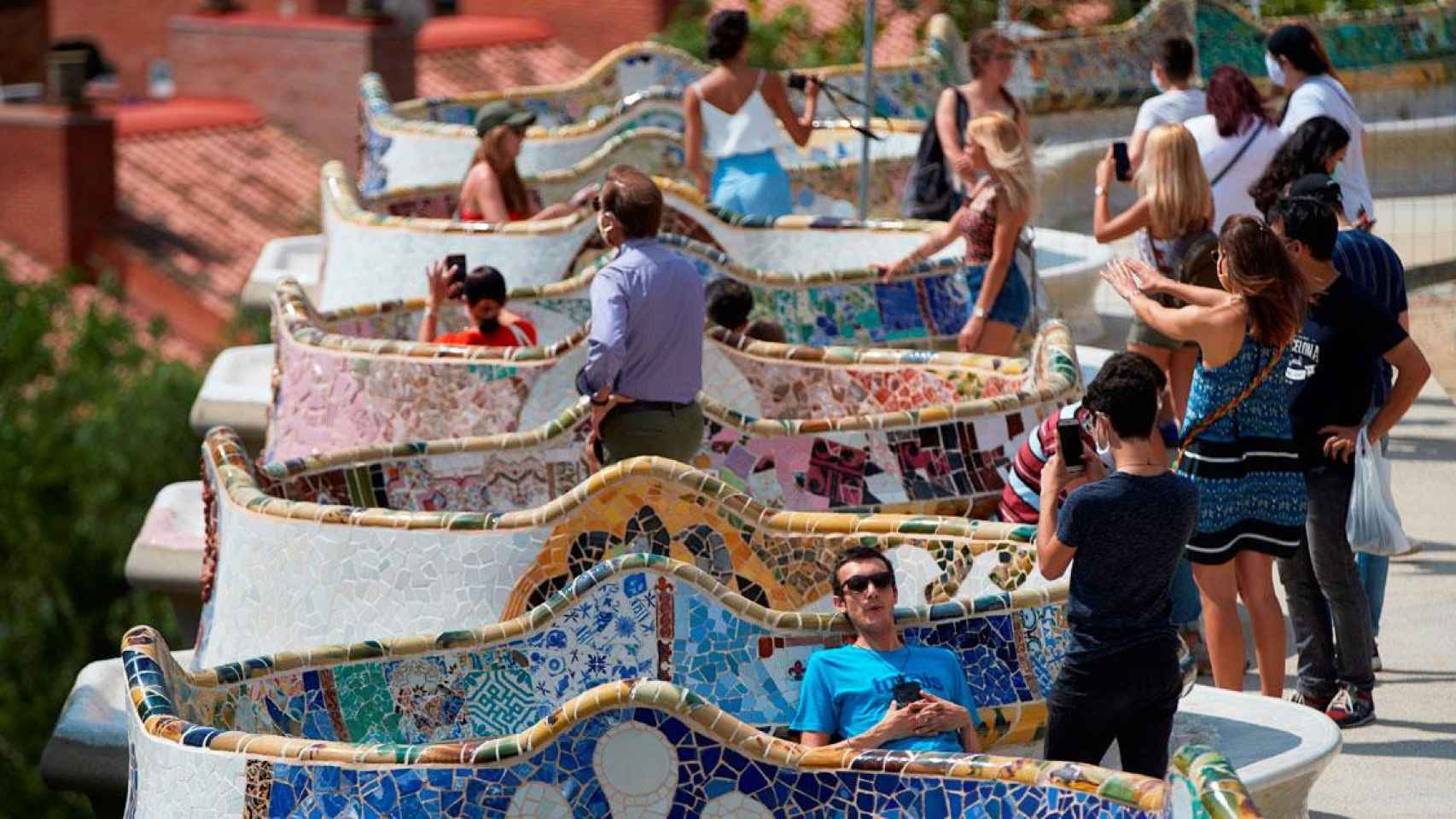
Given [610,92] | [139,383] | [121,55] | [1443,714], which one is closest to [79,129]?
[139,383]

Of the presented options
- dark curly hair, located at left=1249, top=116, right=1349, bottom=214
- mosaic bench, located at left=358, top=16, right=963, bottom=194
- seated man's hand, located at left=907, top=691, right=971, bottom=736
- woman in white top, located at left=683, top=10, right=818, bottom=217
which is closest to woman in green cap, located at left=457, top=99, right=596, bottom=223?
woman in white top, located at left=683, top=10, right=818, bottom=217

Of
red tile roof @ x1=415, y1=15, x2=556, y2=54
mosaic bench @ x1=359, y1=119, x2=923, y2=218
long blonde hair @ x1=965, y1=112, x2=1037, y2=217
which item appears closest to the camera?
long blonde hair @ x1=965, y1=112, x2=1037, y2=217

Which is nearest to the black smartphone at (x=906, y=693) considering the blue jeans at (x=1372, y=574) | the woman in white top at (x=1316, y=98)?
the blue jeans at (x=1372, y=574)

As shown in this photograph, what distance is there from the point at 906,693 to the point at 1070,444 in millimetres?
772

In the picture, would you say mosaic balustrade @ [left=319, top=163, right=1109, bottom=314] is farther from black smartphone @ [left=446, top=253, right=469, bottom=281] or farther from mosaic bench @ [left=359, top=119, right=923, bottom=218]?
mosaic bench @ [left=359, top=119, right=923, bottom=218]

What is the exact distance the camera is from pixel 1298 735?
6.57 metres

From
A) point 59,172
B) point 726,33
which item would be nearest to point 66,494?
point 59,172

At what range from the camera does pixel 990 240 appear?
32.4 ft

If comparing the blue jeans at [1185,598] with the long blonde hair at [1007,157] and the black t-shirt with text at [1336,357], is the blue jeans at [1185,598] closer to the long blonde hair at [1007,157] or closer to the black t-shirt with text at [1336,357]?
the black t-shirt with text at [1336,357]

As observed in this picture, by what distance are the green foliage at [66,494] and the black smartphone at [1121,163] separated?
14902 mm

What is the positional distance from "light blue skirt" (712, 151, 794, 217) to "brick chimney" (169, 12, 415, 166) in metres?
21.4

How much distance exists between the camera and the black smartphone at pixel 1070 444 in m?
6.26

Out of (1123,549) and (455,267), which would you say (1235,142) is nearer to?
(455,267)

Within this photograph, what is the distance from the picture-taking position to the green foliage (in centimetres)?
2436
